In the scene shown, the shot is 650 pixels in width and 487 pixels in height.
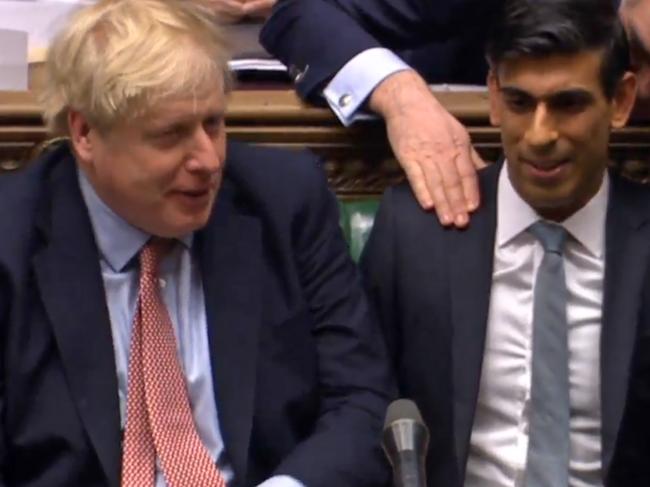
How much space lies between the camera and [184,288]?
1818mm

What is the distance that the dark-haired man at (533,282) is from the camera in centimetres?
178

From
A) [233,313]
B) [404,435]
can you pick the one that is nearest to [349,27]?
[233,313]

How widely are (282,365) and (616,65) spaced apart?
54 cm

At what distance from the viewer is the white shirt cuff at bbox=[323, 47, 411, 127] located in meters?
2.03

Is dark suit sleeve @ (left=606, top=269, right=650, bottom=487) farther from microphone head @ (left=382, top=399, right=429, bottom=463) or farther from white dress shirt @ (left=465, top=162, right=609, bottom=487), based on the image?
microphone head @ (left=382, top=399, right=429, bottom=463)

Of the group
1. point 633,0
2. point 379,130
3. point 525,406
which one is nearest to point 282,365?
point 525,406

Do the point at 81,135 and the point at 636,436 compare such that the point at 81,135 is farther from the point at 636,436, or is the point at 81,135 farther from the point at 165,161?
the point at 636,436

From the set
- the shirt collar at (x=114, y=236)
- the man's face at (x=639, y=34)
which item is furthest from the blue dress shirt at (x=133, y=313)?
the man's face at (x=639, y=34)

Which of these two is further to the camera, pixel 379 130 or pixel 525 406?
pixel 379 130

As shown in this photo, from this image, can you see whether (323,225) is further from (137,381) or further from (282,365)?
(137,381)

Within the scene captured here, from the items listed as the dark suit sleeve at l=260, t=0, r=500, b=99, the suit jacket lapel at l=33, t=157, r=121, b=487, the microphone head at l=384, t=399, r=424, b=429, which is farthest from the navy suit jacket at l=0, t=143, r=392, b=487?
the microphone head at l=384, t=399, r=424, b=429

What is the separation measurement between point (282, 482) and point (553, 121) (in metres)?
0.53

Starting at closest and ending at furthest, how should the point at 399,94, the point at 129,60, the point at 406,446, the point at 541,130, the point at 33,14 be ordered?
the point at 406,446
the point at 129,60
the point at 541,130
the point at 399,94
the point at 33,14

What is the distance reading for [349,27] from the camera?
208 cm
